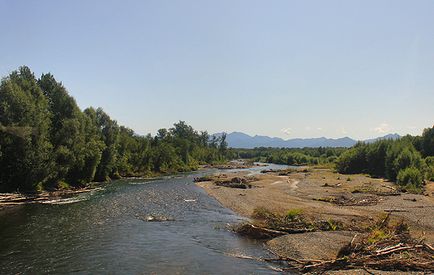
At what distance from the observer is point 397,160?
85.1 m

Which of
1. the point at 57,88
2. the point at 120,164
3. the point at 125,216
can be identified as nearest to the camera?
the point at 125,216

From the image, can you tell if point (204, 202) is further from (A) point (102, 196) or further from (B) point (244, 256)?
(B) point (244, 256)

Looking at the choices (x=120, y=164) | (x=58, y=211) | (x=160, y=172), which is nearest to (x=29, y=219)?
(x=58, y=211)

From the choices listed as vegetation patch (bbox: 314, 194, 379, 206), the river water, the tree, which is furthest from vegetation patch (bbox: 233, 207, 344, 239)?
the tree

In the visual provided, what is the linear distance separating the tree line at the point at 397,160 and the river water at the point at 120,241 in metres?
45.3

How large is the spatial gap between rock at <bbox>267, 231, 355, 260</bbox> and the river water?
64.9 inches

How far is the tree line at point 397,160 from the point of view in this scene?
76.2m

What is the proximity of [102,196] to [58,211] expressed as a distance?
14.2 m

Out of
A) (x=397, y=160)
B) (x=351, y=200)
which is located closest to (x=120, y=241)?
(x=351, y=200)

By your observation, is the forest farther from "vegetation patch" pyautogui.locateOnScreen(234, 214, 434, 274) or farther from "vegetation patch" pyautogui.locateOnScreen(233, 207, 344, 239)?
"vegetation patch" pyautogui.locateOnScreen(234, 214, 434, 274)

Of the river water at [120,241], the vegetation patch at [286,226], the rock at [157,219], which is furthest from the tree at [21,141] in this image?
the vegetation patch at [286,226]

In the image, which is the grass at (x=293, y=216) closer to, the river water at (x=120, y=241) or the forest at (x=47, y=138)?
the river water at (x=120, y=241)

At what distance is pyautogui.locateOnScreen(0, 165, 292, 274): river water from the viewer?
80.5 feet

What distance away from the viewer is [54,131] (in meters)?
67.2
